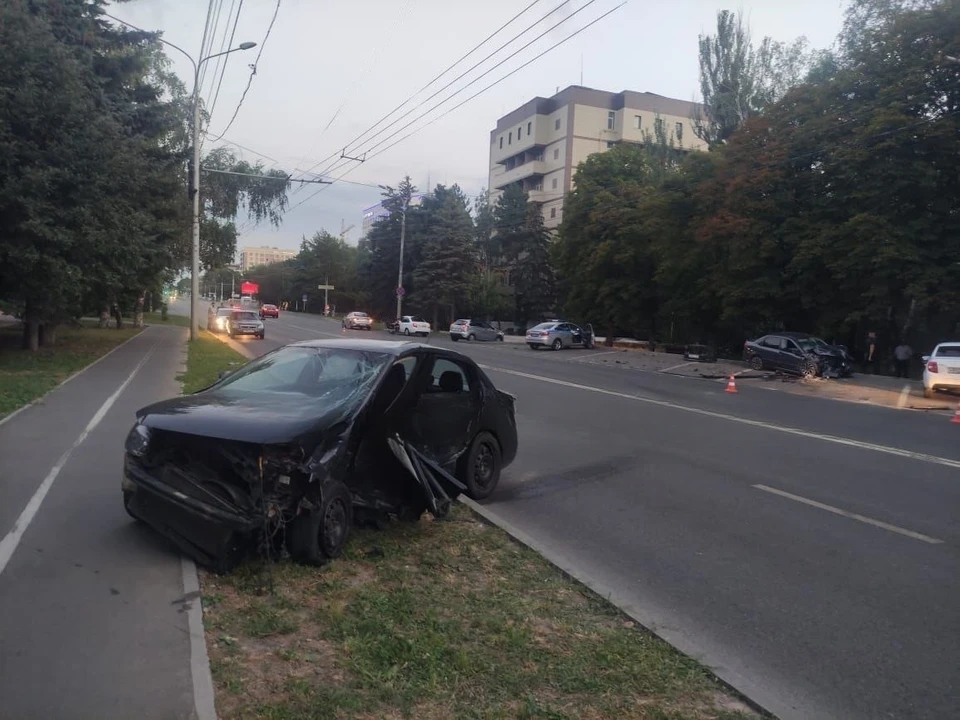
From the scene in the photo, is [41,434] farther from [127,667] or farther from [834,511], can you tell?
[834,511]

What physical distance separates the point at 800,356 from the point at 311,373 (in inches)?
905

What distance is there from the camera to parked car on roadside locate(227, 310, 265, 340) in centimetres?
3925

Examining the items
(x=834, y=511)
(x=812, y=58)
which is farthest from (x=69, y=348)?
(x=812, y=58)

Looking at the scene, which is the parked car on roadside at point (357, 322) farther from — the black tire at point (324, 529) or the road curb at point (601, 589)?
the black tire at point (324, 529)

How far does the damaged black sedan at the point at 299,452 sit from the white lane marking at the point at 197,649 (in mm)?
189

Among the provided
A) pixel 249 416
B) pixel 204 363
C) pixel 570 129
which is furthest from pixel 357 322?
pixel 249 416

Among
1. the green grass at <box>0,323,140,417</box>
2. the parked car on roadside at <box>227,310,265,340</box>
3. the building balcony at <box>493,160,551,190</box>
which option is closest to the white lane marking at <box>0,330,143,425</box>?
the green grass at <box>0,323,140,417</box>

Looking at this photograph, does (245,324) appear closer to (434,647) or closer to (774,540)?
(774,540)

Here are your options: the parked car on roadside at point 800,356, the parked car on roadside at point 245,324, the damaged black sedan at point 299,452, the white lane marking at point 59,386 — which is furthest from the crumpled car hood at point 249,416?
the parked car on roadside at point 245,324

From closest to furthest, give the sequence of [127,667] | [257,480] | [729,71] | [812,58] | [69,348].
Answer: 1. [127,667]
2. [257,480]
3. [69,348]
4. [812,58]
5. [729,71]

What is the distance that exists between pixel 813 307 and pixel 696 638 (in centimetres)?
2931

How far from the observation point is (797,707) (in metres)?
3.94

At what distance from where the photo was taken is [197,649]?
404 cm

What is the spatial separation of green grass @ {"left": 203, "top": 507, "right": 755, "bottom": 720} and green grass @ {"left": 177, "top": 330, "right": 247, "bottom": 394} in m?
7.47
